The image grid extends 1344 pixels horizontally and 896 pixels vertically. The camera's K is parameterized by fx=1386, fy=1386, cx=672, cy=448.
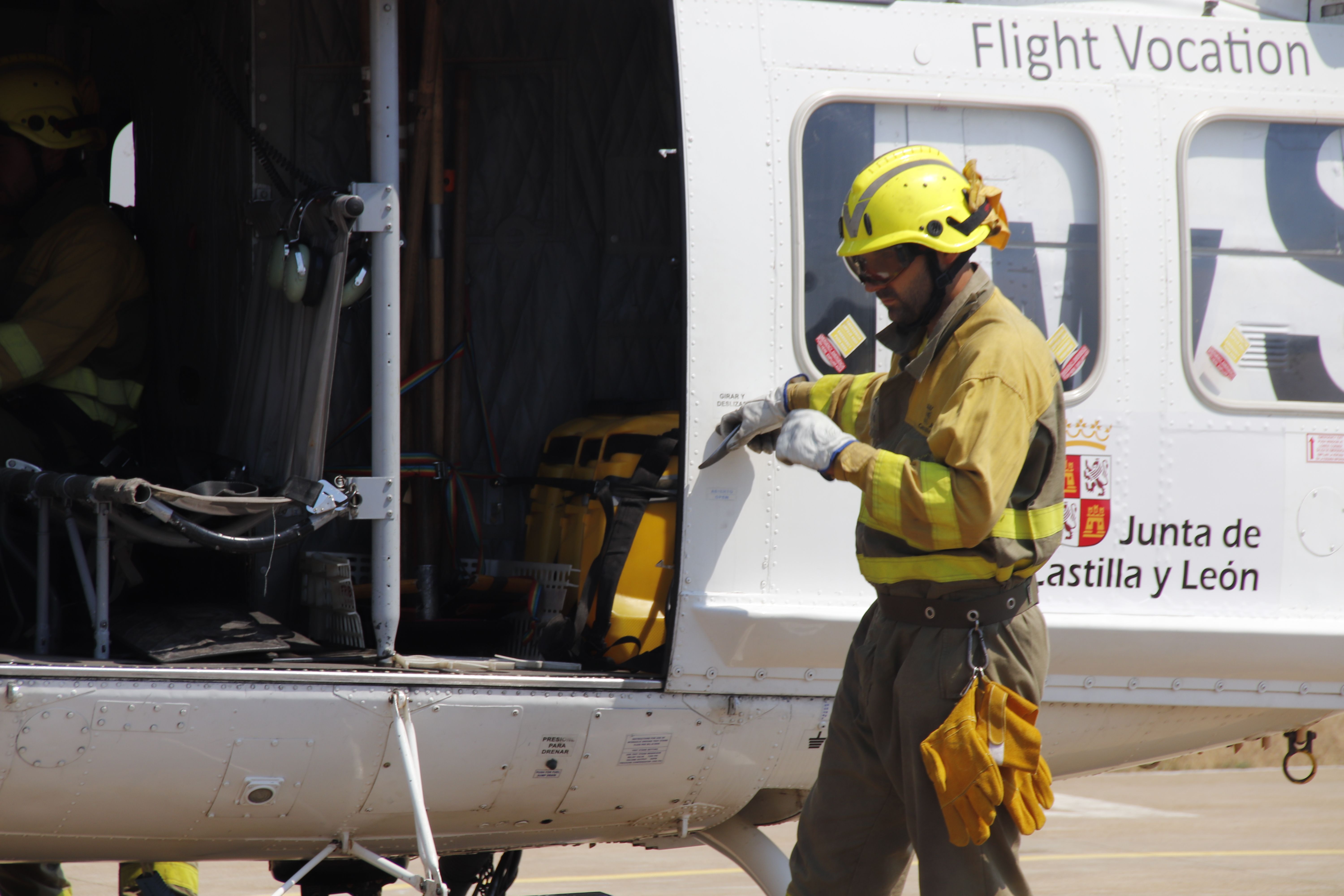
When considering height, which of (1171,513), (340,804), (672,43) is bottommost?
(340,804)

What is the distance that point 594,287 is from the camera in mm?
4617

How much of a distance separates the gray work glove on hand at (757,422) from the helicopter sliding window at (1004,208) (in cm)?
20

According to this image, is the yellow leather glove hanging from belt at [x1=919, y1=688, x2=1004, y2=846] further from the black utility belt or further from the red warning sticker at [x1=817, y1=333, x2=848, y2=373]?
the red warning sticker at [x1=817, y1=333, x2=848, y2=373]

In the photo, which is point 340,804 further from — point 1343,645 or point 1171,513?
point 1343,645

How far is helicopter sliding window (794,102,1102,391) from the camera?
3.63 metres

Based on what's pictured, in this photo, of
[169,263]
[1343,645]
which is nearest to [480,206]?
[169,263]

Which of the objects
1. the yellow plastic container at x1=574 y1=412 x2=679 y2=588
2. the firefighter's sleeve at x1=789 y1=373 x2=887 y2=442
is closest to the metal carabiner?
the firefighter's sleeve at x1=789 y1=373 x2=887 y2=442

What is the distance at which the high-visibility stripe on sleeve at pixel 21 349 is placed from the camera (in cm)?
382

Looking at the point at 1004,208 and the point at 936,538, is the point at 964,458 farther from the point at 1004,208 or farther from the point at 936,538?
the point at 1004,208

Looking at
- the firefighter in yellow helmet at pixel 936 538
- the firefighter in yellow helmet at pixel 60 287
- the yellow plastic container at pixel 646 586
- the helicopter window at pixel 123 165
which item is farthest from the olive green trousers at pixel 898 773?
the helicopter window at pixel 123 165

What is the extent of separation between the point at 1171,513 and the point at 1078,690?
0.54 m

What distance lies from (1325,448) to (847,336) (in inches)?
54.4

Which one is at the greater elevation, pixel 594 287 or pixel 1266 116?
pixel 1266 116

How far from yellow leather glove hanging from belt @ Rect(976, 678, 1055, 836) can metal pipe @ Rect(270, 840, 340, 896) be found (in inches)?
63.6
